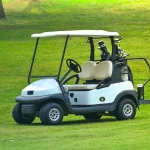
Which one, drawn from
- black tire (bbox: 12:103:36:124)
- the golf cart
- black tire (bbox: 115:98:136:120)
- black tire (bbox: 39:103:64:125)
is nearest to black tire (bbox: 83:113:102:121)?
the golf cart

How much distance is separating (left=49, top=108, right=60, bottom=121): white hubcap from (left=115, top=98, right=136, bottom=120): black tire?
1308 mm

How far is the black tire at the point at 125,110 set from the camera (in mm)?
15227

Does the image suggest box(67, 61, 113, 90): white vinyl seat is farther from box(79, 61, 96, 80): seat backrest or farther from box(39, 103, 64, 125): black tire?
box(39, 103, 64, 125): black tire

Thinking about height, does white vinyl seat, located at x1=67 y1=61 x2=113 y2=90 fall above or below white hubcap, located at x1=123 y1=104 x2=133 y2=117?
above

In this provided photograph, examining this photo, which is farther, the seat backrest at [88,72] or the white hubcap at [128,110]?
the seat backrest at [88,72]

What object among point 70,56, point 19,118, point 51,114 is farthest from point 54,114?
point 70,56

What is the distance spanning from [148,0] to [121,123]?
109 feet

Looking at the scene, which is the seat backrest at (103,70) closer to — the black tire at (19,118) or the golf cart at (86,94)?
the golf cart at (86,94)

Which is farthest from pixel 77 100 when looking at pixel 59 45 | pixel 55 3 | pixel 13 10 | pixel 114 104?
pixel 55 3

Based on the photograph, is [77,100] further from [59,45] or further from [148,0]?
[148,0]

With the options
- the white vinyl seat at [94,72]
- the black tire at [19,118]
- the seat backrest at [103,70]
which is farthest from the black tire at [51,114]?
the seat backrest at [103,70]

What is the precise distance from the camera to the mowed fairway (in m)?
11.4

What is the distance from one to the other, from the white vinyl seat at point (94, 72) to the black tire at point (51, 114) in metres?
0.76

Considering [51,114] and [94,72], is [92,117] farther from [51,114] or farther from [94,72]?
[51,114]
